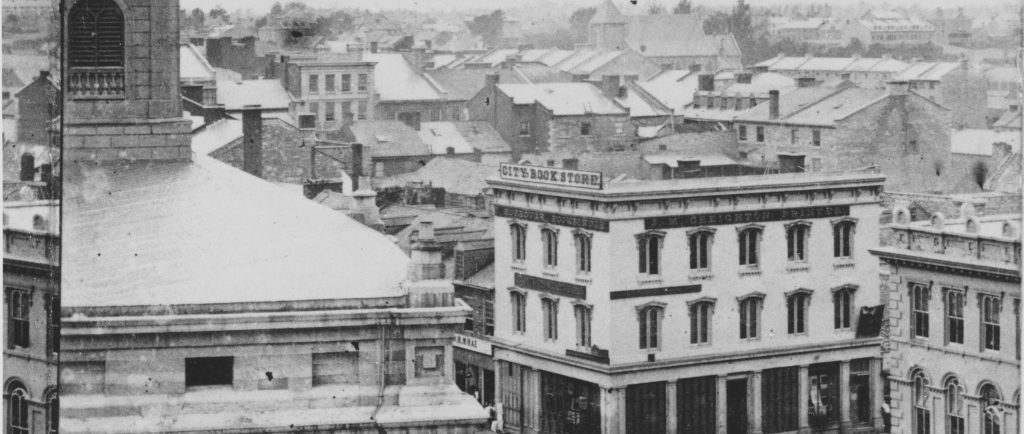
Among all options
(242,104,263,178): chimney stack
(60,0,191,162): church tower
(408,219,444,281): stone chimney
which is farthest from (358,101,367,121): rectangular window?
(408,219,444,281): stone chimney

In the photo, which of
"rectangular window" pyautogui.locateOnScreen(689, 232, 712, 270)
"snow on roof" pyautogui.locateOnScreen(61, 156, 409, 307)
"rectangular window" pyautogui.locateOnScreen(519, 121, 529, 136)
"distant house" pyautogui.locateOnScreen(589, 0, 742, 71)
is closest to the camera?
"snow on roof" pyautogui.locateOnScreen(61, 156, 409, 307)

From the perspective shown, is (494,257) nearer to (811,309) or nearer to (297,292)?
(811,309)

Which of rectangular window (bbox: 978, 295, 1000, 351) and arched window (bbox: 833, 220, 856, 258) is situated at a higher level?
arched window (bbox: 833, 220, 856, 258)

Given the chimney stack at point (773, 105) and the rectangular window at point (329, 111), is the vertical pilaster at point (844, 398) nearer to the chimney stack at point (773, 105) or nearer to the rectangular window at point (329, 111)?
the chimney stack at point (773, 105)

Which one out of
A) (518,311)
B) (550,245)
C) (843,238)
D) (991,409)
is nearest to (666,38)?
(843,238)

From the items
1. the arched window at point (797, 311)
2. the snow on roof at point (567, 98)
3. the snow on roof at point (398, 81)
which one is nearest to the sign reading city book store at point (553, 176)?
the arched window at point (797, 311)

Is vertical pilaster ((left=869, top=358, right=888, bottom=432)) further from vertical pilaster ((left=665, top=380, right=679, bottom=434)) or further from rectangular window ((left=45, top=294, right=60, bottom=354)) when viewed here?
rectangular window ((left=45, top=294, right=60, bottom=354))

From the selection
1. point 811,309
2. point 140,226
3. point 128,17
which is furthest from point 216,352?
point 811,309
